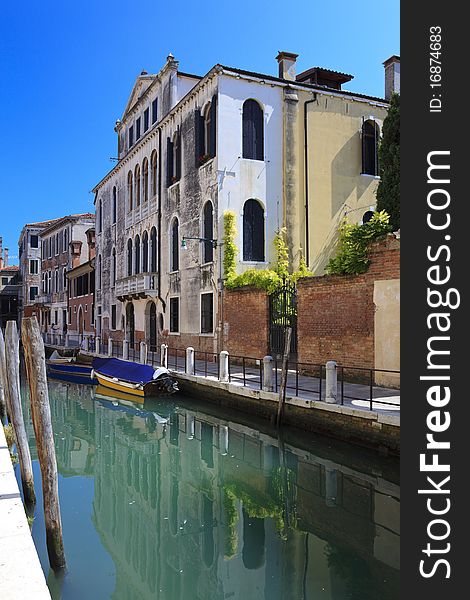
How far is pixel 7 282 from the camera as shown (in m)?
48.9

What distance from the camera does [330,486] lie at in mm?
7258

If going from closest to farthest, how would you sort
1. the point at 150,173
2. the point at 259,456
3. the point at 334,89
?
the point at 259,456 < the point at 334,89 < the point at 150,173

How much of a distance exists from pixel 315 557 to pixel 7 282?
161 feet

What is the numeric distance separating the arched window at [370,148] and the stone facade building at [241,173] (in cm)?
4

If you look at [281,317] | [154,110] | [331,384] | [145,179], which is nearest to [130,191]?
[145,179]

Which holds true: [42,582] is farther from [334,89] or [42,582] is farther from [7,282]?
[7,282]

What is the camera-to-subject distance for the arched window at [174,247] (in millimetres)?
18672

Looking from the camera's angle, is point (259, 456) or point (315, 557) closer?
point (315, 557)

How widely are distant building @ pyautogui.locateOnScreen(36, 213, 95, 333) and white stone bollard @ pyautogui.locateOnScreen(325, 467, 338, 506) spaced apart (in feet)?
97.9

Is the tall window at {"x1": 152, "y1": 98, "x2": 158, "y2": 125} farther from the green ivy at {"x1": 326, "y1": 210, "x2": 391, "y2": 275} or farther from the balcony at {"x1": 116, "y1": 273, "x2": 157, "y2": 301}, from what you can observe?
the green ivy at {"x1": 326, "y1": 210, "x2": 391, "y2": 275}

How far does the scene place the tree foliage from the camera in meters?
13.2

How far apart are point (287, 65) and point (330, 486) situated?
13851 mm

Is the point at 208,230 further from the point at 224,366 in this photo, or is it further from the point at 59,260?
the point at 59,260

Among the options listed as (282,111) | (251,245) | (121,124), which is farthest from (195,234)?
(121,124)
